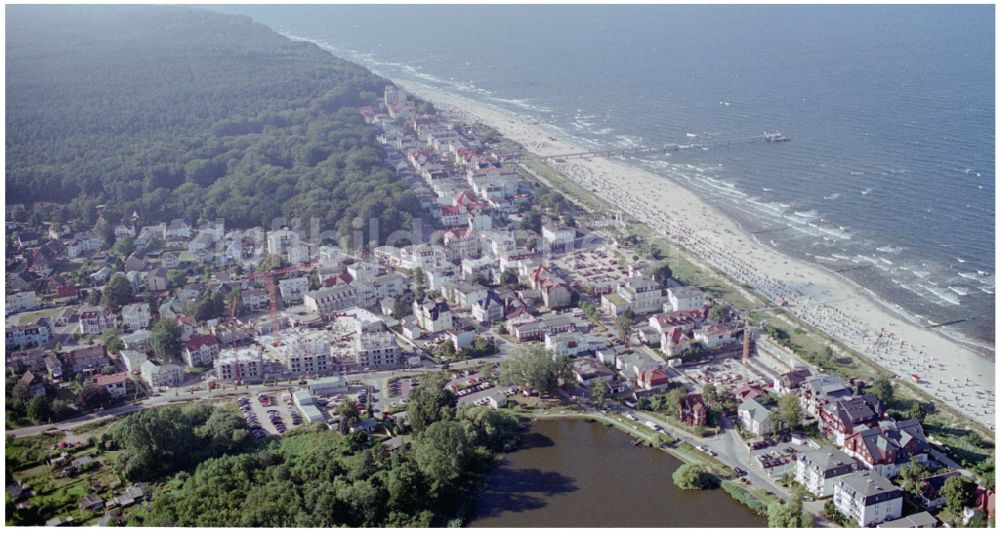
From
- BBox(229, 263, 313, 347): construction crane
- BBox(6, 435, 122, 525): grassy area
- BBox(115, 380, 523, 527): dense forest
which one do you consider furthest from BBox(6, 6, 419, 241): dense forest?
BBox(6, 435, 122, 525): grassy area

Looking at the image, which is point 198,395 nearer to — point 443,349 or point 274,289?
point 443,349

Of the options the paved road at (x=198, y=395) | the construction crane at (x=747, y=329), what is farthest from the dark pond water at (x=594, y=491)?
the construction crane at (x=747, y=329)

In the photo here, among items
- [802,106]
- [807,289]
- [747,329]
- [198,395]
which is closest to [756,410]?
[747,329]

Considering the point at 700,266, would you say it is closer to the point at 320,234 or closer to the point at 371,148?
the point at 320,234

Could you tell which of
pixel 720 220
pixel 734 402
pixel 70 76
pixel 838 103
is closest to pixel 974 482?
pixel 734 402

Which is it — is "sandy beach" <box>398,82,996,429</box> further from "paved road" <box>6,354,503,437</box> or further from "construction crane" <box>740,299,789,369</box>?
"paved road" <box>6,354,503,437</box>
